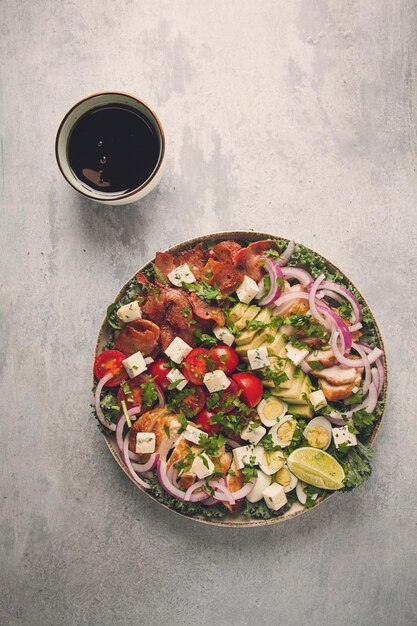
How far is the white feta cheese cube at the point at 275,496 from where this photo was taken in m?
2.37

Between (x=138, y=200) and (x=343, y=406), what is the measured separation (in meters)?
1.27

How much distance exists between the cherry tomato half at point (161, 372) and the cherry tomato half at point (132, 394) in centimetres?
6

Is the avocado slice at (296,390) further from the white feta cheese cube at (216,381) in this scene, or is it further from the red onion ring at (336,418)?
the white feta cheese cube at (216,381)

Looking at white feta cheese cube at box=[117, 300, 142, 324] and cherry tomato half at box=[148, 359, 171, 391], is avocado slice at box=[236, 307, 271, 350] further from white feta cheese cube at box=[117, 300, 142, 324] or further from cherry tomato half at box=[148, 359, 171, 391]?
white feta cheese cube at box=[117, 300, 142, 324]

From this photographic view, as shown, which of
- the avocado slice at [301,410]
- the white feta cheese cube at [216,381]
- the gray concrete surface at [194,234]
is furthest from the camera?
the gray concrete surface at [194,234]

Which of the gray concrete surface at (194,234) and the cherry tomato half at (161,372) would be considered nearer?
the cherry tomato half at (161,372)

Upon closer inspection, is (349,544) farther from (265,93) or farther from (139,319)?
(265,93)

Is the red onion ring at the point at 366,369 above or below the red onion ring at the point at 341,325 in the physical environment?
below

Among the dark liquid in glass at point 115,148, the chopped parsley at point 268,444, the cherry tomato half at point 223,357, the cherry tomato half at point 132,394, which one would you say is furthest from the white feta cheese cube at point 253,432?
the dark liquid in glass at point 115,148

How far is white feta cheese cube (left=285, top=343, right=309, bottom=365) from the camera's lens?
2391 millimetres

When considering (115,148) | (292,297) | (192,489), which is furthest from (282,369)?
(115,148)

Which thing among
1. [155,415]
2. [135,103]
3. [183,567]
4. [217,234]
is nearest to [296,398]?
[155,415]

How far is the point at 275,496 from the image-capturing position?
7.77 feet

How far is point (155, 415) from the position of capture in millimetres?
2420
